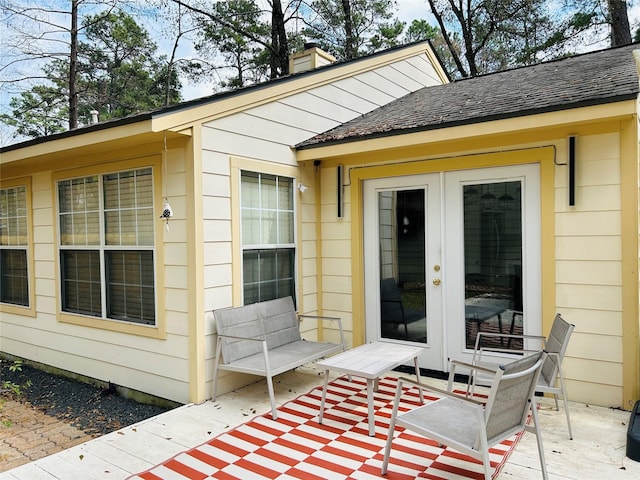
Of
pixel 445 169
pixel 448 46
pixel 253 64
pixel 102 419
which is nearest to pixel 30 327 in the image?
pixel 102 419

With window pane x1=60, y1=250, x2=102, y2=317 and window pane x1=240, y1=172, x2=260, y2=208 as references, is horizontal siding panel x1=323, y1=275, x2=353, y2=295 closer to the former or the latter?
window pane x1=240, y1=172, x2=260, y2=208

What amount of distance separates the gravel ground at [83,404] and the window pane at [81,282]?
81 cm

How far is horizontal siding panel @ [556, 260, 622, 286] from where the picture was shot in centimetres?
369

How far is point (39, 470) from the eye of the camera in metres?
2.88

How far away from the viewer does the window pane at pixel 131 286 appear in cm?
437

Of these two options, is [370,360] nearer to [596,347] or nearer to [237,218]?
[237,218]

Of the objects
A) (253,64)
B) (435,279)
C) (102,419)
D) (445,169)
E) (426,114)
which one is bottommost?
(102,419)

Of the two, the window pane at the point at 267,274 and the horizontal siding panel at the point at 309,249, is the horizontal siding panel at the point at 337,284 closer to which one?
the horizontal siding panel at the point at 309,249

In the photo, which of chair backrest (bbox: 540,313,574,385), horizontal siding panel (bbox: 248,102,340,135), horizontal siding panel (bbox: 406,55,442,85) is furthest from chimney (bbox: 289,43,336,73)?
chair backrest (bbox: 540,313,574,385)

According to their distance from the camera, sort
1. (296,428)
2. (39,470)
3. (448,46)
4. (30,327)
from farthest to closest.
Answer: (448,46) < (30,327) < (296,428) < (39,470)

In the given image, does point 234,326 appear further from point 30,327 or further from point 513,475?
point 30,327

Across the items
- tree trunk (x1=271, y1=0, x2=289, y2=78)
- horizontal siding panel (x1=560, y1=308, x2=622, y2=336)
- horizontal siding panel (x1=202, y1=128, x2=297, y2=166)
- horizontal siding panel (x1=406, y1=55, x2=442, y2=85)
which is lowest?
horizontal siding panel (x1=560, y1=308, x2=622, y2=336)

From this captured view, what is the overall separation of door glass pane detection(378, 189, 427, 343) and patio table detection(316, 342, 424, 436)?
756 millimetres

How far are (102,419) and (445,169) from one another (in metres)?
3.93
